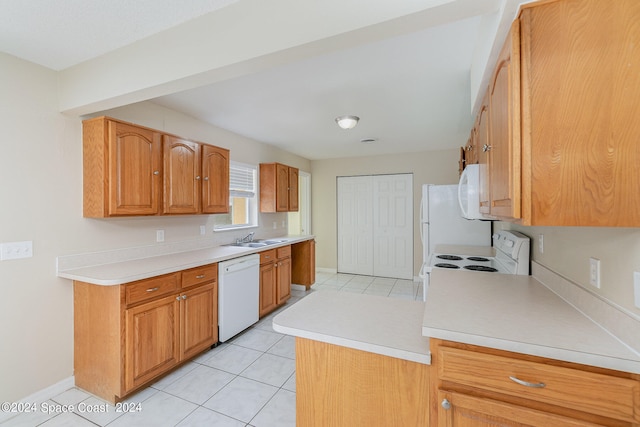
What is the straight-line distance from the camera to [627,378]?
837mm

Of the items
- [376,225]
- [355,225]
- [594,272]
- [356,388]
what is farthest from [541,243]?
[355,225]

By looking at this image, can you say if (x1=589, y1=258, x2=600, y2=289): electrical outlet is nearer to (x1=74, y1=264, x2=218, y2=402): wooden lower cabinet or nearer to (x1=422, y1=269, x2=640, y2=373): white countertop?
(x1=422, y1=269, x2=640, y2=373): white countertop

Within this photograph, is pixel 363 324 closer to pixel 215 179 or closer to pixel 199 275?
pixel 199 275

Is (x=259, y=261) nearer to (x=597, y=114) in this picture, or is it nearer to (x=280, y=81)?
(x=280, y=81)

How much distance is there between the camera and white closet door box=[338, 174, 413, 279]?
5.26 metres

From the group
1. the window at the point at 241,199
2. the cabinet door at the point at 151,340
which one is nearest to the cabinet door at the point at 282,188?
the window at the point at 241,199

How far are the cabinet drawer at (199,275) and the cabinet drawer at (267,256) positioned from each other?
0.76 m

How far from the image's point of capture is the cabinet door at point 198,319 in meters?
2.32

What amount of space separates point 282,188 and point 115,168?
96.1 inches

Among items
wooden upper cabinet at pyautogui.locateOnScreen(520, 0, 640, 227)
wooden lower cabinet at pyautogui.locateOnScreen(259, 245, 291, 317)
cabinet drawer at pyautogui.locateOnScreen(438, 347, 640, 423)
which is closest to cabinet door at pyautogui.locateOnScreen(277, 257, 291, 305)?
wooden lower cabinet at pyautogui.locateOnScreen(259, 245, 291, 317)

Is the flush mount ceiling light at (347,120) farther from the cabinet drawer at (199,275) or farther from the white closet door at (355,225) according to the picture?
the white closet door at (355,225)

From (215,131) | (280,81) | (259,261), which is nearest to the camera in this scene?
(280,81)

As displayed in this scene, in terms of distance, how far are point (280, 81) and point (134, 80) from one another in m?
1.04

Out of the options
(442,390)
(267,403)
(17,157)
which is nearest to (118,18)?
(17,157)
